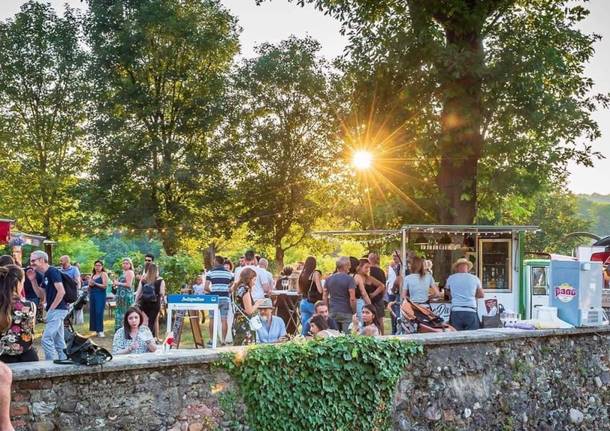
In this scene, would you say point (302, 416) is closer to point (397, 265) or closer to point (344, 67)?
point (397, 265)

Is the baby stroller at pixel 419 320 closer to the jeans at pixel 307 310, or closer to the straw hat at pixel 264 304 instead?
the jeans at pixel 307 310

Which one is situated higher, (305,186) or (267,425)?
(305,186)

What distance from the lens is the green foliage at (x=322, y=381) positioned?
23.7 ft

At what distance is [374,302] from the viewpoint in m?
12.6

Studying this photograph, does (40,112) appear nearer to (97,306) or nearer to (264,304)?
(97,306)

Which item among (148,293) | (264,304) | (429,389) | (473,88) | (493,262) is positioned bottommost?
A: (429,389)

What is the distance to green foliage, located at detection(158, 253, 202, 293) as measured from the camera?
20.0 m

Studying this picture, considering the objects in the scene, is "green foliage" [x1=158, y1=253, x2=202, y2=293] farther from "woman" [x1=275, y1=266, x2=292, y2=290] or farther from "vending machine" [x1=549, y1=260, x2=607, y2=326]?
"vending machine" [x1=549, y1=260, x2=607, y2=326]

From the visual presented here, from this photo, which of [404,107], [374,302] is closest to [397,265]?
[374,302]

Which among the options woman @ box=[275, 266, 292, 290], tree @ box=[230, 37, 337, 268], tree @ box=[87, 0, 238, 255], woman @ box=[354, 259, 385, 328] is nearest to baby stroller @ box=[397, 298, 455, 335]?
woman @ box=[354, 259, 385, 328]

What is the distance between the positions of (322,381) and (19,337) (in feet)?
9.73

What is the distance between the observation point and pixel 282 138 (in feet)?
118

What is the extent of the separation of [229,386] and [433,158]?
45.4 ft

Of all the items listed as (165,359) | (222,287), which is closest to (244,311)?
(222,287)
